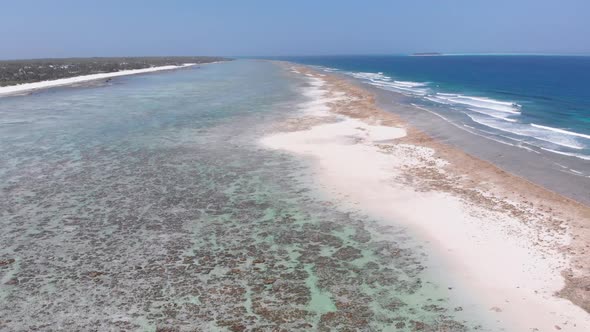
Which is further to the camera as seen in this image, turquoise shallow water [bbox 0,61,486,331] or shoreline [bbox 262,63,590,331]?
shoreline [bbox 262,63,590,331]

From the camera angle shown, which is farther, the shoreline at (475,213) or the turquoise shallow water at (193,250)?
the shoreline at (475,213)

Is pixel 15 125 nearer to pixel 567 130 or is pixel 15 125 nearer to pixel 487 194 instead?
pixel 487 194

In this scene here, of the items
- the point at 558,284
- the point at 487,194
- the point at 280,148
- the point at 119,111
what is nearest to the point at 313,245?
the point at 558,284

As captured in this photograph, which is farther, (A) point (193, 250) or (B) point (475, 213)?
(B) point (475, 213)

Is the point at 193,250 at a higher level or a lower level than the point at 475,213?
lower
